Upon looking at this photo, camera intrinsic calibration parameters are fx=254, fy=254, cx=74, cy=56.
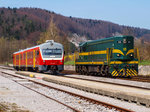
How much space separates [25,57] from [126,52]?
19496 mm

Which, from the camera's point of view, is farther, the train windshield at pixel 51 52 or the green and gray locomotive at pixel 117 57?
the train windshield at pixel 51 52

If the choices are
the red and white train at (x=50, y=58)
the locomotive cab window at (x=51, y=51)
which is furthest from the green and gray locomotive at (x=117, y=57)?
the locomotive cab window at (x=51, y=51)

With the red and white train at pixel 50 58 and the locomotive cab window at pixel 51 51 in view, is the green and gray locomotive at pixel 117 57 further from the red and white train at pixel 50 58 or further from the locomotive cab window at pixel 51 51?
the locomotive cab window at pixel 51 51

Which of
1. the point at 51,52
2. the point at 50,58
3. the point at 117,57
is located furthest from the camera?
the point at 51,52

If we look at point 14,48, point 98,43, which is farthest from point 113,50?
point 14,48

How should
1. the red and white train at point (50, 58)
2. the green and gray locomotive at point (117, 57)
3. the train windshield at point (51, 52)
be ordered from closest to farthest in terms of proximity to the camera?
the green and gray locomotive at point (117, 57), the red and white train at point (50, 58), the train windshield at point (51, 52)

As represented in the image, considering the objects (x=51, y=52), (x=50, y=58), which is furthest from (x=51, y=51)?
(x=50, y=58)

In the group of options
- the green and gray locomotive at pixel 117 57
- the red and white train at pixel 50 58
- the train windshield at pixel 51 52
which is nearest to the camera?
the green and gray locomotive at pixel 117 57

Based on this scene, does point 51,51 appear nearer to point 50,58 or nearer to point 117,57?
point 50,58

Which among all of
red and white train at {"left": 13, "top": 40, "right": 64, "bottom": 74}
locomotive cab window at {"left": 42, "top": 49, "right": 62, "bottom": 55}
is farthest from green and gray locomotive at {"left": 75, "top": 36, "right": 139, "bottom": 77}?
locomotive cab window at {"left": 42, "top": 49, "right": 62, "bottom": 55}

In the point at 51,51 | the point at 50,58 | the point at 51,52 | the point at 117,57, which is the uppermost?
the point at 51,51

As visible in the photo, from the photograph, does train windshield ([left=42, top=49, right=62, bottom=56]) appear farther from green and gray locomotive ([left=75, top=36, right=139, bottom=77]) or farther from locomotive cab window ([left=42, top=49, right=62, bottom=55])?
green and gray locomotive ([left=75, top=36, right=139, bottom=77])

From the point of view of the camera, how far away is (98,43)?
25.5 meters

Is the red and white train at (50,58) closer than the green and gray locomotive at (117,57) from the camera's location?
No
